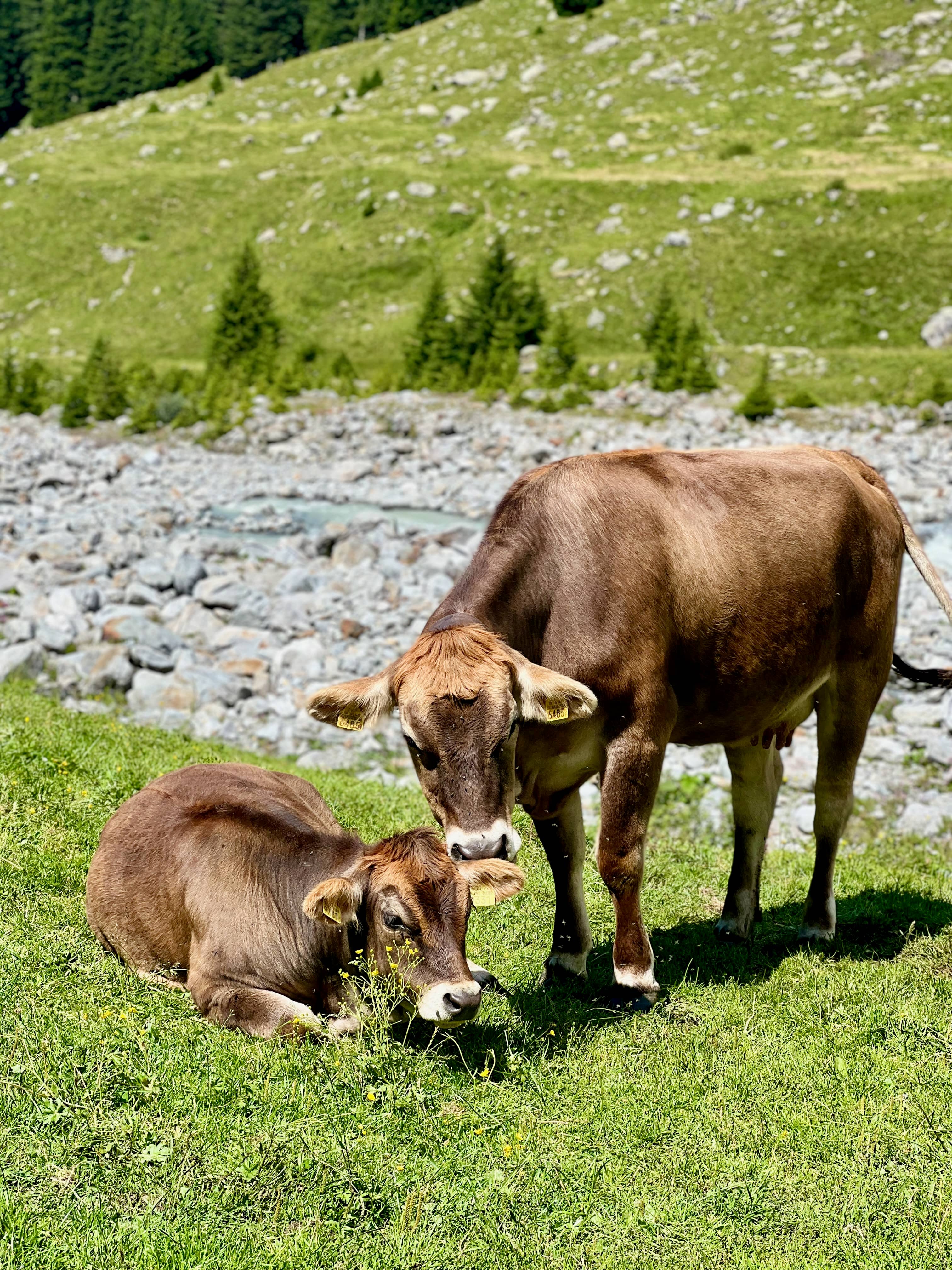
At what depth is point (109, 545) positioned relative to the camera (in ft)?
76.7

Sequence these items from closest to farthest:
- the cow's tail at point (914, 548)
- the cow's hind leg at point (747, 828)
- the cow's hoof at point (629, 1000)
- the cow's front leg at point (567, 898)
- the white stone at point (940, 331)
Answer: the cow's hoof at point (629, 1000), the cow's front leg at point (567, 898), the cow's hind leg at point (747, 828), the cow's tail at point (914, 548), the white stone at point (940, 331)

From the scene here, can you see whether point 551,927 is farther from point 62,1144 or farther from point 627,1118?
point 62,1144

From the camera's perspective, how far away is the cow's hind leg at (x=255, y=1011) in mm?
5699

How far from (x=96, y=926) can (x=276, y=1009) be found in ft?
5.02

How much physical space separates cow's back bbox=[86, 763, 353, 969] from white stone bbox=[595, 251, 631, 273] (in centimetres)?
5596

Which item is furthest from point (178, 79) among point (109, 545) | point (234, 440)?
point (109, 545)

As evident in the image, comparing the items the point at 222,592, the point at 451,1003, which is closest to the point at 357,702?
the point at 451,1003

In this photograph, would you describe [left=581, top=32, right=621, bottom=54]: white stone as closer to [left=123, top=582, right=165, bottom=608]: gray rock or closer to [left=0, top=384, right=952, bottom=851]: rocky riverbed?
[left=0, top=384, right=952, bottom=851]: rocky riverbed

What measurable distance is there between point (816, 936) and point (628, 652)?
2879 mm

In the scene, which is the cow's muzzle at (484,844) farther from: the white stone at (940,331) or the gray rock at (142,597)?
the white stone at (940,331)

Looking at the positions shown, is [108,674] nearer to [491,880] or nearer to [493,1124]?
[491,880]

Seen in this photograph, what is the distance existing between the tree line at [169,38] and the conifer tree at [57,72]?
3.9 inches

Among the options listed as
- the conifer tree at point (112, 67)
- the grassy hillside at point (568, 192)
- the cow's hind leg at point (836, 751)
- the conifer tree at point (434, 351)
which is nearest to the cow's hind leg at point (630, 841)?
the cow's hind leg at point (836, 751)

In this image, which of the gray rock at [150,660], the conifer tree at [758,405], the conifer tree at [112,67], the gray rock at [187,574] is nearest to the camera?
the gray rock at [150,660]
